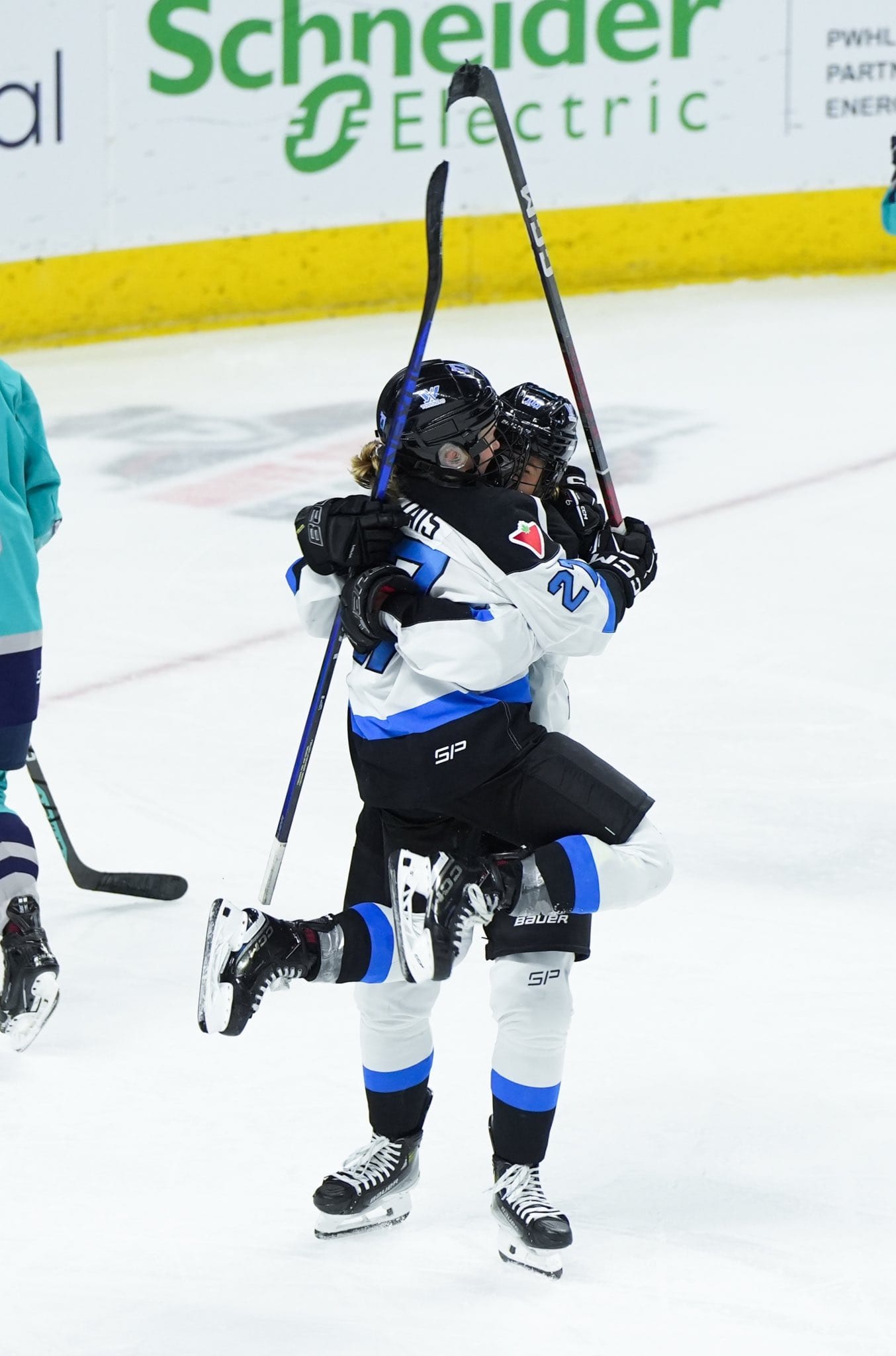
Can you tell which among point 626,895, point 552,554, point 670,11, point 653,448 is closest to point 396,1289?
point 626,895

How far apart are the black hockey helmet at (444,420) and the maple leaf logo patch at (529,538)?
10 cm

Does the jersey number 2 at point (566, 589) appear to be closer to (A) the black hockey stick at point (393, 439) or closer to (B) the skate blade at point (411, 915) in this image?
(A) the black hockey stick at point (393, 439)

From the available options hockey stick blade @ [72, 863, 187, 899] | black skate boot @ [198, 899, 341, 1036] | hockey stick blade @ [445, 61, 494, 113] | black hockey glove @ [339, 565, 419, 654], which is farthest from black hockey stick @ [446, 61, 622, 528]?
hockey stick blade @ [72, 863, 187, 899]

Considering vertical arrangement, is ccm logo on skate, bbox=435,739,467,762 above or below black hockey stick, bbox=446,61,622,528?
below

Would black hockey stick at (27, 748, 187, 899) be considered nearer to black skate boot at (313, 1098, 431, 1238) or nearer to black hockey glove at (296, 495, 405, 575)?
black skate boot at (313, 1098, 431, 1238)

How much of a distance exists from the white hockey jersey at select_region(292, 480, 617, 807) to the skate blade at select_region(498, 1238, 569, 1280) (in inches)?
20.7

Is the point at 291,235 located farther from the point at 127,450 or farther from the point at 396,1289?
the point at 396,1289

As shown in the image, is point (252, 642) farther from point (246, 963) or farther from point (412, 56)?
point (412, 56)

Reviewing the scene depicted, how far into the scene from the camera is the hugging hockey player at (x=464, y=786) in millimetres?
2387

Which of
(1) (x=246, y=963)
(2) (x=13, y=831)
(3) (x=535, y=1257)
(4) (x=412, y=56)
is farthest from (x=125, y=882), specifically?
(4) (x=412, y=56)

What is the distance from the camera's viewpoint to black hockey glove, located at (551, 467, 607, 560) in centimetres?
260

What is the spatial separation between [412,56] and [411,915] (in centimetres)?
621

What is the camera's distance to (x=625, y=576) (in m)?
2.54

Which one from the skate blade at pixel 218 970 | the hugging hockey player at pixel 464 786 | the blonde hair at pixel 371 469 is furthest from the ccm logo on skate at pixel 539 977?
the blonde hair at pixel 371 469
